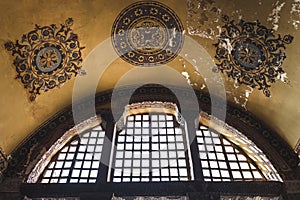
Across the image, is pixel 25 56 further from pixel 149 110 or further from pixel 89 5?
pixel 149 110

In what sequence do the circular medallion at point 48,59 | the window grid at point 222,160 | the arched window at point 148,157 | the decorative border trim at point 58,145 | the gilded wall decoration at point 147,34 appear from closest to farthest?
the arched window at point 148,157
the decorative border trim at point 58,145
the window grid at point 222,160
the circular medallion at point 48,59
the gilded wall decoration at point 147,34

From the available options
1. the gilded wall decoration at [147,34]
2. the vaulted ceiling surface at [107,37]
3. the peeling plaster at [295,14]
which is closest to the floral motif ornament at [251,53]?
the vaulted ceiling surface at [107,37]

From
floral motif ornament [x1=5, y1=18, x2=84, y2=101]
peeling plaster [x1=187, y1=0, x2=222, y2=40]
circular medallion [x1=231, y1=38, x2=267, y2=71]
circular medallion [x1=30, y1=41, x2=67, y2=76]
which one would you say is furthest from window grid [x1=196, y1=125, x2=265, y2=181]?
circular medallion [x1=30, y1=41, x2=67, y2=76]

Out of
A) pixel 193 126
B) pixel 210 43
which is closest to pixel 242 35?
pixel 210 43

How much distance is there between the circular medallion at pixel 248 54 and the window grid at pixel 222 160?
5.33 ft

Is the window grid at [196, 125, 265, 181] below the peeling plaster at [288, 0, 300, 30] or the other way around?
below

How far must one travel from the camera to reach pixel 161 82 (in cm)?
794

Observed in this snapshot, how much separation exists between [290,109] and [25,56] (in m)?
5.13

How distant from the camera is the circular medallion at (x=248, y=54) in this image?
21.6 ft

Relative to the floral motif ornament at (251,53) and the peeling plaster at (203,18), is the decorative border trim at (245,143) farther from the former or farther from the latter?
the peeling plaster at (203,18)

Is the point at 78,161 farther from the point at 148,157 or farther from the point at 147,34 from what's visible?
the point at 147,34

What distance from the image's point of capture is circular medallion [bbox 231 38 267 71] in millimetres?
6574

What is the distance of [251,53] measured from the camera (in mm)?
6688

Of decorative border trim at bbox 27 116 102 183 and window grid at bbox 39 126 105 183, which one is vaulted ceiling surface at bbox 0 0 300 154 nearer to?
decorative border trim at bbox 27 116 102 183
